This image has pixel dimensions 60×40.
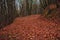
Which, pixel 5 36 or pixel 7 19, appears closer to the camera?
pixel 5 36

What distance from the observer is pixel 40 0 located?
494 inches

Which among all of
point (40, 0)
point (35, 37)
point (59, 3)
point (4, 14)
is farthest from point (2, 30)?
point (40, 0)

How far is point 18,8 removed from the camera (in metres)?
12.4

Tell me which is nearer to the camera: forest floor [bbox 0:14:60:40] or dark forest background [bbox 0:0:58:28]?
forest floor [bbox 0:14:60:40]

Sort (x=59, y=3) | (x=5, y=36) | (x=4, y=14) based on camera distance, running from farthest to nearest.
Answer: (x=59, y=3)
(x=4, y=14)
(x=5, y=36)

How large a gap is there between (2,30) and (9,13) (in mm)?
1829

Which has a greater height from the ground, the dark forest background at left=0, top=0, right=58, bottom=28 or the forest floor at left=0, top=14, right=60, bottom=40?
the dark forest background at left=0, top=0, right=58, bottom=28

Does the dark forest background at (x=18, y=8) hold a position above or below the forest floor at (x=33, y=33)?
above

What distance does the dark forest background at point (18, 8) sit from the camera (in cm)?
781

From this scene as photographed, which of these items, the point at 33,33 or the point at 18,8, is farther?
the point at 18,8

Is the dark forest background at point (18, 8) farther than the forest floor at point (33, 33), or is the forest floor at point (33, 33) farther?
the dark forest background at point (18, 8)

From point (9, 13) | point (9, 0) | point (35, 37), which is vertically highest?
point (9, 0)

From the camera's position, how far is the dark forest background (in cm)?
781

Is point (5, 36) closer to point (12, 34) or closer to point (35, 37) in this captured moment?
point (12, 34)
